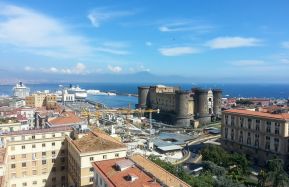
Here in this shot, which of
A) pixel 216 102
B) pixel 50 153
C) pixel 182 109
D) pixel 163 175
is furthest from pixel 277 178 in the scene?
pixel 216 102

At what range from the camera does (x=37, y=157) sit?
37.2m

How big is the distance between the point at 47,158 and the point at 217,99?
3099 inches

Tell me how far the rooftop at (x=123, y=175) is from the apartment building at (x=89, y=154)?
473 cm

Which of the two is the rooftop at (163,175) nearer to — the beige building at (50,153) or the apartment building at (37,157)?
the beige building at (50,153)

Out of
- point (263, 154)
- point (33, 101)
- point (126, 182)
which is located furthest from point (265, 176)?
point (33, 101)

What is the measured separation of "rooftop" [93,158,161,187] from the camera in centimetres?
2153

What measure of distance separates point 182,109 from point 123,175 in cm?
7607

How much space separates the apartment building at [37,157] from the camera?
1410 inches

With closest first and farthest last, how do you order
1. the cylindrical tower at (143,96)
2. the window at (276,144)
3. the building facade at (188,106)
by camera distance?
the window at (276,144) < the building facade at (188,106) < the cylindrical tower at (143,96)

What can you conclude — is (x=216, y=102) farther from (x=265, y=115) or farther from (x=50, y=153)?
(x=50, y=153)

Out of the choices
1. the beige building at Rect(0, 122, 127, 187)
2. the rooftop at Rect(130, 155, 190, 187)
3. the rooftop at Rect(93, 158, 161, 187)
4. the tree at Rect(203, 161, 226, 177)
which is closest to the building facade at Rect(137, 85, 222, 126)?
the tree at Rect(203, 161, 226, 177)

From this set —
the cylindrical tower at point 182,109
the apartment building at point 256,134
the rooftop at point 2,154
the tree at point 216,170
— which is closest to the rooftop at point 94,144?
the rooftop at point 2,154

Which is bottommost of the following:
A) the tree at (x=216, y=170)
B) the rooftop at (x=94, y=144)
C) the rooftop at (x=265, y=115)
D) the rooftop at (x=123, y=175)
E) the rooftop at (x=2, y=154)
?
the tree at (x=216, y=170)

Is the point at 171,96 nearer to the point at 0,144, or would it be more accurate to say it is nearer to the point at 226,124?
the point at 226,124
